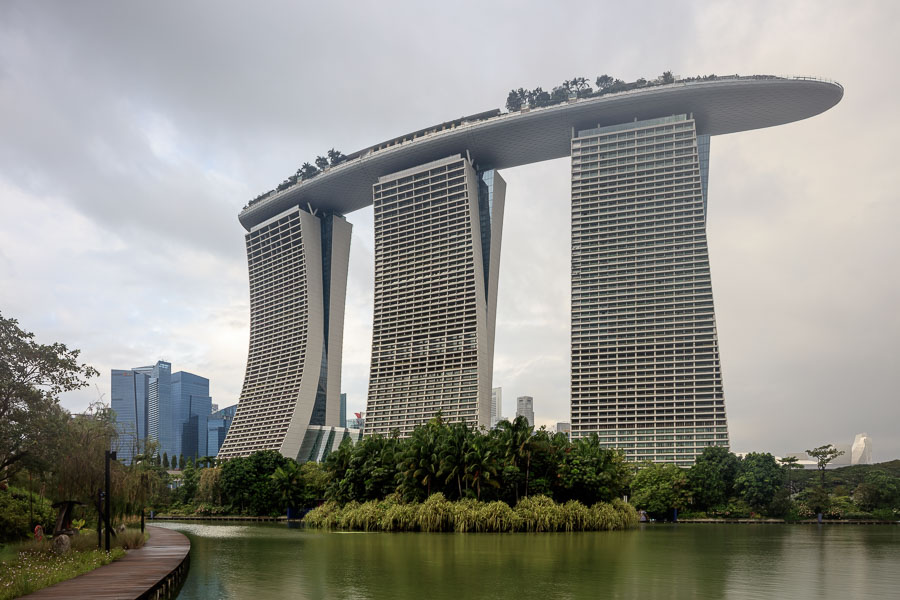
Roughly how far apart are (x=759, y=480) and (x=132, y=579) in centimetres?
7690

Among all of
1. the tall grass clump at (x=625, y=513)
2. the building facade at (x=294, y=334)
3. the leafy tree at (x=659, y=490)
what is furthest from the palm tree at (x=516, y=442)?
the building facade at (x=294, y=334)

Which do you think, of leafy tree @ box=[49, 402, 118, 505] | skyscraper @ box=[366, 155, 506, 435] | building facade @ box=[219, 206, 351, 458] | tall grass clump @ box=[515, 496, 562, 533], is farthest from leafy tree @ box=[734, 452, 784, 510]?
building facade @ box=[219, 206, 351, 458]

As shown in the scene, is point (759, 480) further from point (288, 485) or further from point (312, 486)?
point (288, 485)

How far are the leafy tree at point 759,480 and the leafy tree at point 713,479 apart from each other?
1.75 m

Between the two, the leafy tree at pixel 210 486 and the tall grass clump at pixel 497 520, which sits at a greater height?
the tall grass clump at pixel 497 520

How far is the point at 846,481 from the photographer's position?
352 ft

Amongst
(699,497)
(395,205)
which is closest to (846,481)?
(699,497)

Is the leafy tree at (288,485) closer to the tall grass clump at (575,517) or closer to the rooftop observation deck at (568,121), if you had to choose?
the tall grass clump at (575,517)

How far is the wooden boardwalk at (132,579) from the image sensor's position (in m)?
24.5

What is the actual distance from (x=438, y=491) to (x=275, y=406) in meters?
96.4

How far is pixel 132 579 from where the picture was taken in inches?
1107

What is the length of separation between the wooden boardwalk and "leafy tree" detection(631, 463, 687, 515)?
63.4m

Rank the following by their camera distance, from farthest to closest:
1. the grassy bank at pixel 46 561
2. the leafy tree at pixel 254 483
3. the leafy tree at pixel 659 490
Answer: the leafy tree at pixel 254 483
the leafy tree at pixel 659 490
the grassy bank at pixel 46 561

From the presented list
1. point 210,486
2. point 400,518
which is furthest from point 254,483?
point 400,518
